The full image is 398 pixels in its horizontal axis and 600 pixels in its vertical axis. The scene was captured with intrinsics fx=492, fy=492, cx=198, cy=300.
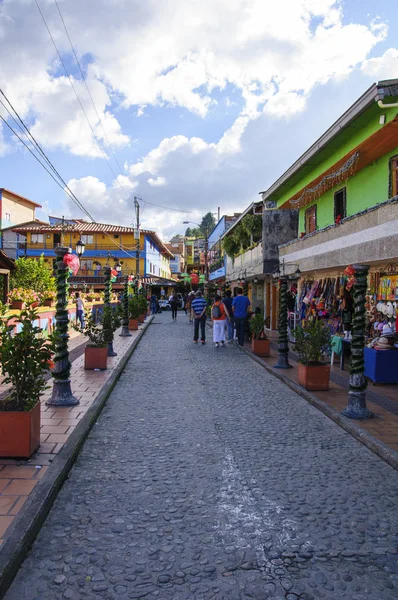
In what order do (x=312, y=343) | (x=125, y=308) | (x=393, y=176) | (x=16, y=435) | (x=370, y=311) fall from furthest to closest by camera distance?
(x=125, y=308) → (x=370, y=311) → (x=393, y=176) → (x=312, y=343) → (x=16, y=435)

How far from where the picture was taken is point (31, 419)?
4793mm

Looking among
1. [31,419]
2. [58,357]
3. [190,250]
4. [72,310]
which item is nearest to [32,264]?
[72,310]

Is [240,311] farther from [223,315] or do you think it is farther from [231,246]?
[231,246]

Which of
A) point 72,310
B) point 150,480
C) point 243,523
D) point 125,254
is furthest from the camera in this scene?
point 125,254

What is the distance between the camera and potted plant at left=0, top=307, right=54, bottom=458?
472 cm

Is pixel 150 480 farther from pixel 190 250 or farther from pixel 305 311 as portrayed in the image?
pixel 190 250

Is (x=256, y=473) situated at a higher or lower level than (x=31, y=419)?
lower

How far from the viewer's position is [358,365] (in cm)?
680

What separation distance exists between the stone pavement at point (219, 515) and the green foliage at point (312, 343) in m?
1.65

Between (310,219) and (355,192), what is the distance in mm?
4272

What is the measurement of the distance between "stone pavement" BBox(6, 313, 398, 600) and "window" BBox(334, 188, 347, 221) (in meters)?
8.22

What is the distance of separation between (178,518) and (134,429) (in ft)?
8.62

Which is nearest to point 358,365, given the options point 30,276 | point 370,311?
point 370,311

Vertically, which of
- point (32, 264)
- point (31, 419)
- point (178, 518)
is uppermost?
point (32, 264)
